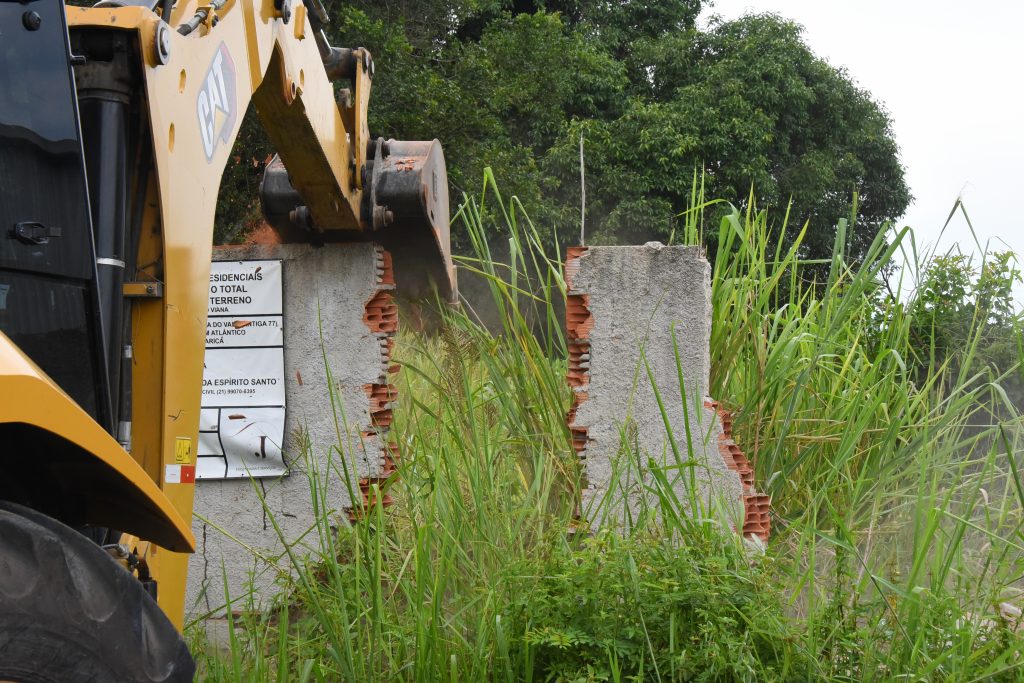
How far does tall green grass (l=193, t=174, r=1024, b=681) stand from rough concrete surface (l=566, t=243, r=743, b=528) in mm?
234

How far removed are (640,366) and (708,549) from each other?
3.79 ft

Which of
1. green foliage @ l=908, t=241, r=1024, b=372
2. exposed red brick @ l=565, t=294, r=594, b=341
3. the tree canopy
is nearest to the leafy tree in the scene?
green foliage @ l=908, t=241, r=1024, b=372

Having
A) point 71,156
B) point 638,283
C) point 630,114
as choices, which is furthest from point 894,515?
point 630,114

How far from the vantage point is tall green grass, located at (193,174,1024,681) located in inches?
131

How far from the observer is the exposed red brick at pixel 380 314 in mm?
5676

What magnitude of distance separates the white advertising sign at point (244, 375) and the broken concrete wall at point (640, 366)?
1748 millimetres

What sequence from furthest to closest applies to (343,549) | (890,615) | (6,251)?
(343,549)
(890,615)
(6,251)

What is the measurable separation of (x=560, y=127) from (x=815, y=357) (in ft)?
40.8

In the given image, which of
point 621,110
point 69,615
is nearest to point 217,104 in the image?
point 69,615

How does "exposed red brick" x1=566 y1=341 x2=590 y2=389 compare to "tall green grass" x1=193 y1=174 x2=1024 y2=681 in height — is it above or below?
above

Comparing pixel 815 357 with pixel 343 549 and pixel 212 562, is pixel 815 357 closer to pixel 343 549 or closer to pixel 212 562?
pixel 343 549

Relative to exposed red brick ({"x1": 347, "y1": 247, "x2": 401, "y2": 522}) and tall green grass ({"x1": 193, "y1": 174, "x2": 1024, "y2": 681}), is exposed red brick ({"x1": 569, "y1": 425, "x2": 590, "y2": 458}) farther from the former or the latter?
exposed red brick ({"x1": 347, "y1": 247, "x2": 401, "y2": 522})

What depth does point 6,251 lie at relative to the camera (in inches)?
79.6

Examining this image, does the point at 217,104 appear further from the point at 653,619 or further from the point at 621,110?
the point at 621,110
